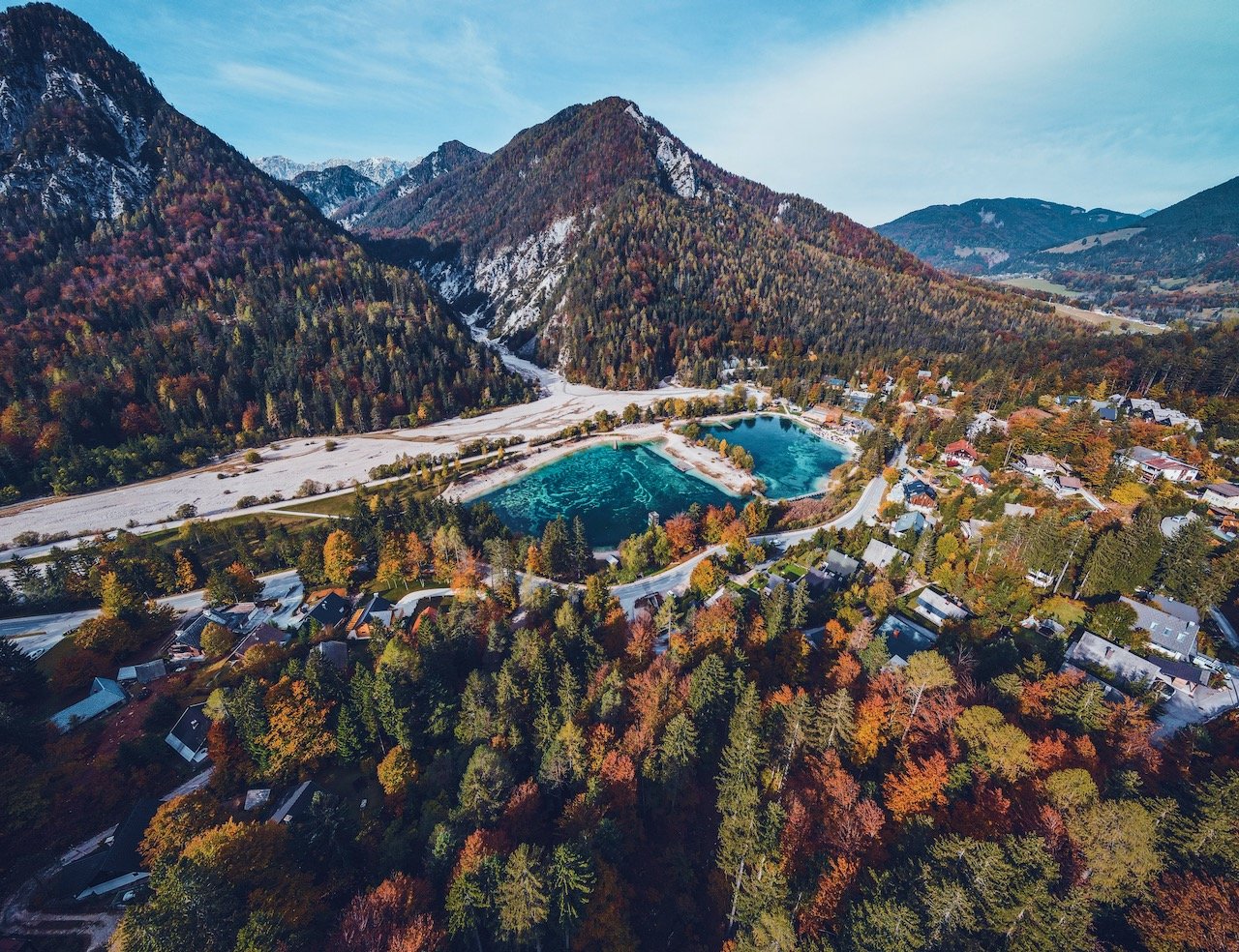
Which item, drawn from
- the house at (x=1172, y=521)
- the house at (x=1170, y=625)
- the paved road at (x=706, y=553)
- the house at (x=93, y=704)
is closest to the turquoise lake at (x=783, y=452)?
the paved road at (x=706, y=553)

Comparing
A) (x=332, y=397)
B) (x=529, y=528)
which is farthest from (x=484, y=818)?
(x=332, y=397)

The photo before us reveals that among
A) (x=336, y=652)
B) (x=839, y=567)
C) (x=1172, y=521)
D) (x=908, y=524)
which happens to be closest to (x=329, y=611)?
(x=336, y=652)

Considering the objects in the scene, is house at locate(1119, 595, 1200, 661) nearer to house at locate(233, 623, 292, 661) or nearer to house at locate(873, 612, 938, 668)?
house at locate(873, 612, 938, 668)

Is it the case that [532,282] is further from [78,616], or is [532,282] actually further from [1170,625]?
[1170,625]

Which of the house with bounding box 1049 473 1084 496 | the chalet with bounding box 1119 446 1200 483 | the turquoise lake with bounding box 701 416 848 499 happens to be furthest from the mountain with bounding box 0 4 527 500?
the chalet with bounding box 1119 446 1200 483

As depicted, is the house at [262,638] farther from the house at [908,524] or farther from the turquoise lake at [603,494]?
the house at [908,524]
